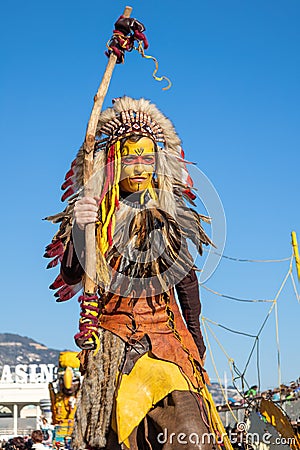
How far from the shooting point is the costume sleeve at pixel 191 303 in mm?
4504

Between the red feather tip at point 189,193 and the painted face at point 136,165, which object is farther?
the red feather tip at point 189,193

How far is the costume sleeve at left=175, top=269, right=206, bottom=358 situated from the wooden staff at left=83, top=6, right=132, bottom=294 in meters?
0.69

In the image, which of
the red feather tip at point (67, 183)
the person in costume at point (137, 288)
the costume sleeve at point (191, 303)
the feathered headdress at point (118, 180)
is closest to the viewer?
the person in costume at point (137, 288)

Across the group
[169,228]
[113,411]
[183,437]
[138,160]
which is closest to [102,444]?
[113,411]

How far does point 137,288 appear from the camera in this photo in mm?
4234

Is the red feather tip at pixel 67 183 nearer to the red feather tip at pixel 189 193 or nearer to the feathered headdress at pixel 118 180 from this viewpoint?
the feathered headdress at pixel 118 180

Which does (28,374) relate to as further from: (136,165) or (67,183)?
(136,165)

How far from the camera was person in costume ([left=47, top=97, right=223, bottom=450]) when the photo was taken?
154 inches

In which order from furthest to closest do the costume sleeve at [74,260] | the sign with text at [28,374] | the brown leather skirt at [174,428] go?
1. the sign with text at [28,374]
2. the costume sleeve at [74,260]
3. the brown leather skirt at [174,428]

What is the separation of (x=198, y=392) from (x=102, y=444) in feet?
1.72

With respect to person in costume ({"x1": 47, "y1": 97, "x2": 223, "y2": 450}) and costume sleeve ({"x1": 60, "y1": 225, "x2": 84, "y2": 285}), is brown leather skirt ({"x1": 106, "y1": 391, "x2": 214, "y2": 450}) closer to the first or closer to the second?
person in costume ({"x1": 47, "y1": 97, "x2": 223, "y2": 450})

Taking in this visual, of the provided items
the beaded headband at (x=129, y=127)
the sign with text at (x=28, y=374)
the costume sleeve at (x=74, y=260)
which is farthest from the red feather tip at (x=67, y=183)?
the sign with text at (x=28, y=374)

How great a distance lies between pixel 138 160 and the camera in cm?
439

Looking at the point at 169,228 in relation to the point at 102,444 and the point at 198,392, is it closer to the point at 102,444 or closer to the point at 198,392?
the point at 198,392
